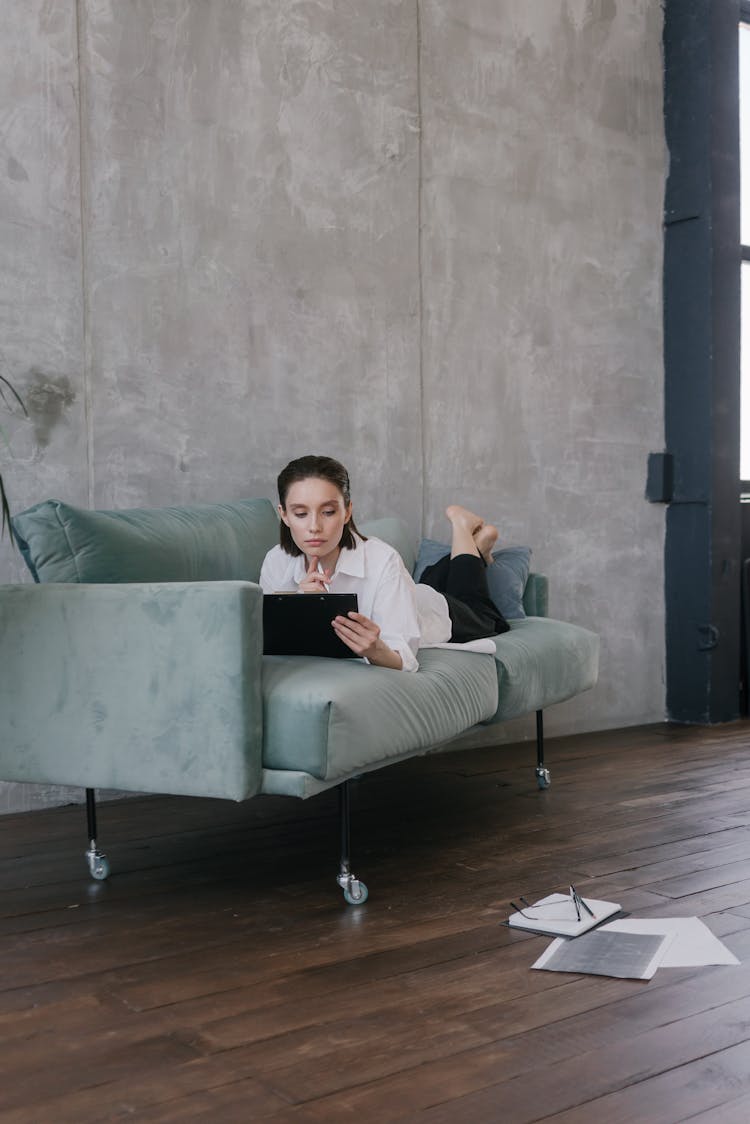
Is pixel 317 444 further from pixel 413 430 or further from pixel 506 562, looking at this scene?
pixel 506 562

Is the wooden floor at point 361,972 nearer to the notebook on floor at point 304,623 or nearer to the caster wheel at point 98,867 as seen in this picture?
the caster wheel at point 98,867

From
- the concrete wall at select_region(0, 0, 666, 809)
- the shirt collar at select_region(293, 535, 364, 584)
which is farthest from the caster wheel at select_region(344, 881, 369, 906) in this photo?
the concrete wall at select_region(0, 0, 666, 809)

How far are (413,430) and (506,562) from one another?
2.09 feet

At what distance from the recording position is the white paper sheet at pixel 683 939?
81.4 inches

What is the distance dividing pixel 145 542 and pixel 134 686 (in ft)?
1.61

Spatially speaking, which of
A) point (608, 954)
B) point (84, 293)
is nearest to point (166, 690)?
point (608, 954)

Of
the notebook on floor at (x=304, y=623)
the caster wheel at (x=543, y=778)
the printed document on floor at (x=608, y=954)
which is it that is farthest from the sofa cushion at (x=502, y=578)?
the printed document on floor at (x=608, y=954)

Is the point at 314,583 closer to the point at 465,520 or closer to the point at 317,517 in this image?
the point at 317,517

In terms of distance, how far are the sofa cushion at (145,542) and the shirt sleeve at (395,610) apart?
48 centimetres

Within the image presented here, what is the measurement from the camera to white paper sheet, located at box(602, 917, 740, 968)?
2.07m

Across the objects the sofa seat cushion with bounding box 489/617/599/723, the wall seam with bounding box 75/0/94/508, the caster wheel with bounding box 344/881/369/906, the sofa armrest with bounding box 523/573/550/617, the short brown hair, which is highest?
the wall seam with bounding box 75/0/94/508

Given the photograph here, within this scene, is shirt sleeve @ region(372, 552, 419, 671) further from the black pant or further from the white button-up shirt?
the black pant

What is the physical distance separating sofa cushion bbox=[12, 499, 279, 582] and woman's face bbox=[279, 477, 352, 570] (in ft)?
0.93

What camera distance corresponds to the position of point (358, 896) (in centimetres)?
240
